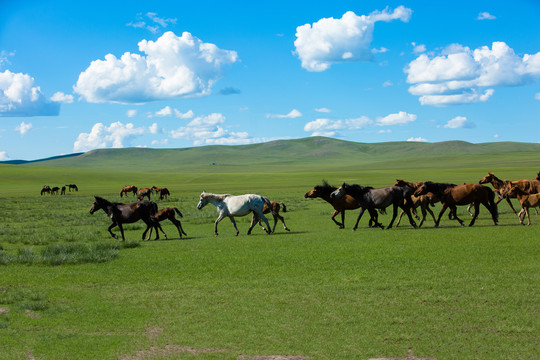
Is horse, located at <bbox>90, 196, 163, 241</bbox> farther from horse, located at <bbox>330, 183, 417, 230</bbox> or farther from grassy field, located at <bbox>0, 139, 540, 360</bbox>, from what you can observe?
horse, located at <bbox>330, 183, 417, 230</bbox>

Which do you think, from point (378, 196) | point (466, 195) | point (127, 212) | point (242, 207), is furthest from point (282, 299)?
point (466, 195)

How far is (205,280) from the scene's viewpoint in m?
12.1

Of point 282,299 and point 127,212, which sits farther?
point 127,212

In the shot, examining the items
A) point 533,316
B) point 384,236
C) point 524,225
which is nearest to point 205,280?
point 533,316

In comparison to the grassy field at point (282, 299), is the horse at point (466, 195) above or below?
above

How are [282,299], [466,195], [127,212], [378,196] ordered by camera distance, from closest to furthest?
[282,299] → [127,212] → [466,195] → [378,196]

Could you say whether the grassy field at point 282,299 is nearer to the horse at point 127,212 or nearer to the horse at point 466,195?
the horse at point 127,212

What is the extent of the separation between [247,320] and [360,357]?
2491 millimetres

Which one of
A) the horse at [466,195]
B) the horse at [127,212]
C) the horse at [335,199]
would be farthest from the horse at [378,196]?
the horse at [127,212]

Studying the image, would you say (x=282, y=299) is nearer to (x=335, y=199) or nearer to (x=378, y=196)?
(x=378, y=196)

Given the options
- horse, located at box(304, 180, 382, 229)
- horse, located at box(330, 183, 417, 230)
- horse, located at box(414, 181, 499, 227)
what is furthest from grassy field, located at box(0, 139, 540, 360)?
horse, located at box(304, 180, 382, 229)

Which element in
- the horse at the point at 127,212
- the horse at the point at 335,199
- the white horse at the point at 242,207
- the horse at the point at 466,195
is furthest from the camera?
the horse at the point at 335,199

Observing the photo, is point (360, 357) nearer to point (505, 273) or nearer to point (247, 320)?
point (247, 320)

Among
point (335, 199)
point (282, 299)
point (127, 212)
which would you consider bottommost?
point (282, 299)
